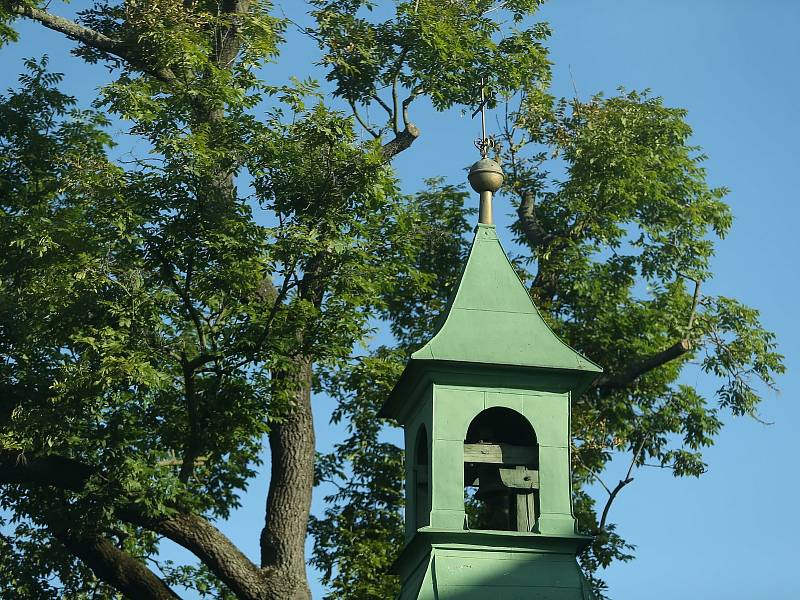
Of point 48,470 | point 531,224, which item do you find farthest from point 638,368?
point 48,470

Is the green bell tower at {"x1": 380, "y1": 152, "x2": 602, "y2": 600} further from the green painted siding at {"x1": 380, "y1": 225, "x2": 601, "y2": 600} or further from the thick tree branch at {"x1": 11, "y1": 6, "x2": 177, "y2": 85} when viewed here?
the thick tree branch at {"x1": 11, "y1": 6, "x2": 177, "y2": 85}

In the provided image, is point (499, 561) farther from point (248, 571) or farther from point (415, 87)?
point (415, 87)

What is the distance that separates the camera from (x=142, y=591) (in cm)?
1681

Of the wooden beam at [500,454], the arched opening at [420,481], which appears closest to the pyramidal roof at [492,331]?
the arched opening at [420,481]

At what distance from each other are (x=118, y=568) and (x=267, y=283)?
3.90 meters

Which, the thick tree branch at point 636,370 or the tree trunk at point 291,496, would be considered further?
the thick tree branch at point 636,370

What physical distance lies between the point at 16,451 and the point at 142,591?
7.01 feet

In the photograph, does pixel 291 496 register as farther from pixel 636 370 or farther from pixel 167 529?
pixel 636 370

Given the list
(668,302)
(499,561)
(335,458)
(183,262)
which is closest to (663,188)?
(668,302)

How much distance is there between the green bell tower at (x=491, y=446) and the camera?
11023 mm

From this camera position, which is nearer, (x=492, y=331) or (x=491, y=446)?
(x=491, y=446)

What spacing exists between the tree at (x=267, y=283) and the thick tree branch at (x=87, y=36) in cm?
5

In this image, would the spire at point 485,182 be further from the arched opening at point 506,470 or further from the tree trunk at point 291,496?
the tree trunk at point 291,496

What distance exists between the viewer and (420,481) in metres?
12.5
